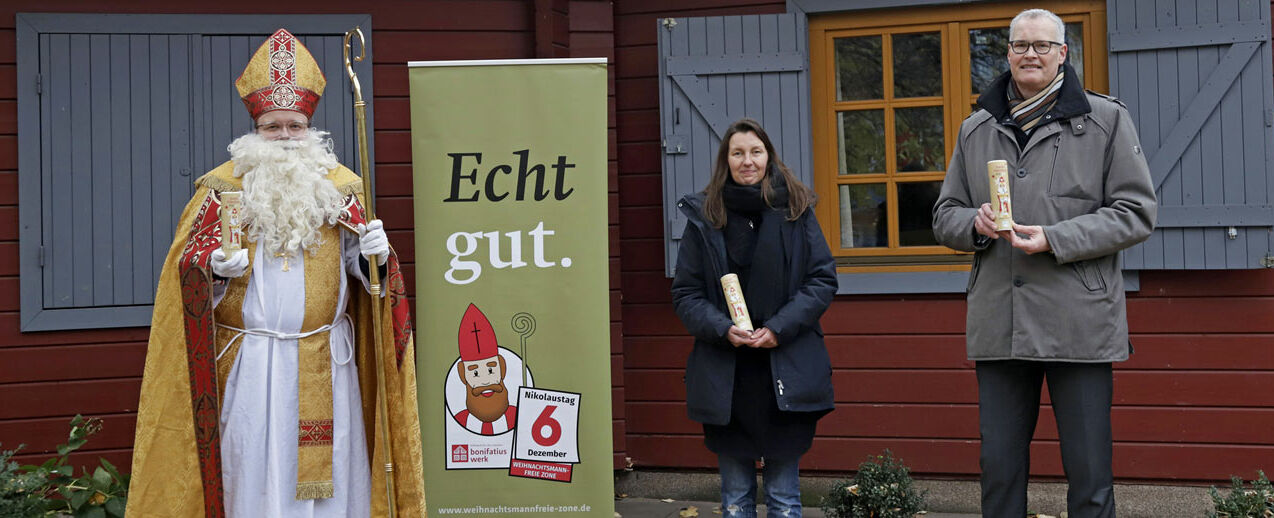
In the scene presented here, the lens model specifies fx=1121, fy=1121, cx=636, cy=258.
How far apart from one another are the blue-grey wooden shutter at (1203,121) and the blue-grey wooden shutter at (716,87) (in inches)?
49.6

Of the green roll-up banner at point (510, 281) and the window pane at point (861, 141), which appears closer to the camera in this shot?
the green roll-up banner at point (510, 281)

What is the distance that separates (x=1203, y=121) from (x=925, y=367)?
142 cm

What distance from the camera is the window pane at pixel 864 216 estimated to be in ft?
15.4

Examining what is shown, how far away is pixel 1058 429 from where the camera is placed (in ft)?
9.56

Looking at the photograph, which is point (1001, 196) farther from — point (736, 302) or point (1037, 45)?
point (736, 302)

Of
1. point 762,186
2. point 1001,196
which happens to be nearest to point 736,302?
point 762,186

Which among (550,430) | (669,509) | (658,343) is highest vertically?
(658,343)

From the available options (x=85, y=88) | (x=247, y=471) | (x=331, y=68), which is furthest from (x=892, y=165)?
(x=85, y=88)

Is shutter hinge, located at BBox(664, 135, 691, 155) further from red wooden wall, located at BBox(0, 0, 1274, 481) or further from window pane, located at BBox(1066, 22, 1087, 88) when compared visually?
window pane, located at BBox(1066, 22, 1087, 88)

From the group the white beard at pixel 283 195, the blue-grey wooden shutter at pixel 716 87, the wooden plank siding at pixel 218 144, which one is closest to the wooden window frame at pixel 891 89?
the blue-grey wooden shutter at pixel 716 87

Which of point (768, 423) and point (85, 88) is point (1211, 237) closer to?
point (768, 423)

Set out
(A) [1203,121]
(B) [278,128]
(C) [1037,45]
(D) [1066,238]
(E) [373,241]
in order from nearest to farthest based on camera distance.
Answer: (D) [1066,238] → (C) [1037,45] → (E) [373,241] → (B) [278,128] → (A) [1203,121]

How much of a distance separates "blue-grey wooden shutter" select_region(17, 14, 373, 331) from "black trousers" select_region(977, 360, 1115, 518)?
3095 mm

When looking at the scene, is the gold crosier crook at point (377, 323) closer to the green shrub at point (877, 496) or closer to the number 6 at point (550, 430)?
the number 6 at point (550, 430)
